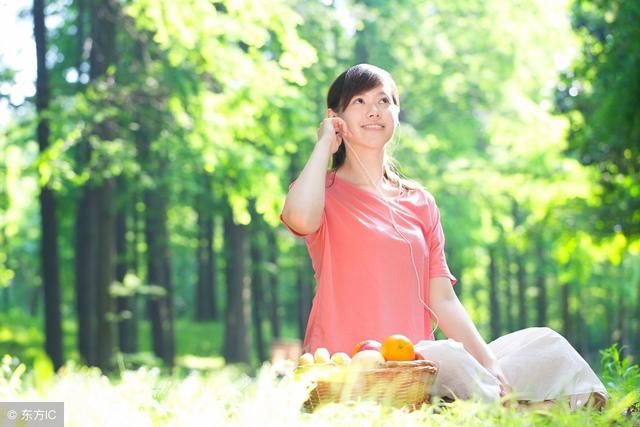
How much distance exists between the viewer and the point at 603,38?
56.5 ft

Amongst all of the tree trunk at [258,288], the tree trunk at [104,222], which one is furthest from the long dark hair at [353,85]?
the tree trunk at [258,288]

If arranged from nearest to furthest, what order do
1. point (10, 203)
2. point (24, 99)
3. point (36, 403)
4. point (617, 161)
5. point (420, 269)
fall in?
point (36, 403)
point (420, 269)
point (24, 99)
point (617, 161)
point (10, 203)

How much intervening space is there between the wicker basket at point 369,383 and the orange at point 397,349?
0.21 ft

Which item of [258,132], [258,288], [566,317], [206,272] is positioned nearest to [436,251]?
[258,132]

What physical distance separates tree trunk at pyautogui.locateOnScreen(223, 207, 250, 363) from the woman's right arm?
1587 cm

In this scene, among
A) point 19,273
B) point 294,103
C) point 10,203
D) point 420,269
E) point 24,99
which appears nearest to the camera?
point 420,269

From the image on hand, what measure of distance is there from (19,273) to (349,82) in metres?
42.3

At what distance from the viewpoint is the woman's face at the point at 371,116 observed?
4.68 m

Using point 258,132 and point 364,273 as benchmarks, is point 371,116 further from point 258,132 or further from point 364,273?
point 258,132

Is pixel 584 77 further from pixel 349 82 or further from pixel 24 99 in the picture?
pixel 349 82

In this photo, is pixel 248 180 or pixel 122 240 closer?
pixel 248 180

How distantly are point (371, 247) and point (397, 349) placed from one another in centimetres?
81

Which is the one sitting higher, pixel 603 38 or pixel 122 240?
pixel 603 38

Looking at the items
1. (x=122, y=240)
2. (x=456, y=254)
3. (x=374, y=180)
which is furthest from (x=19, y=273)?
(x=374, y=180)
